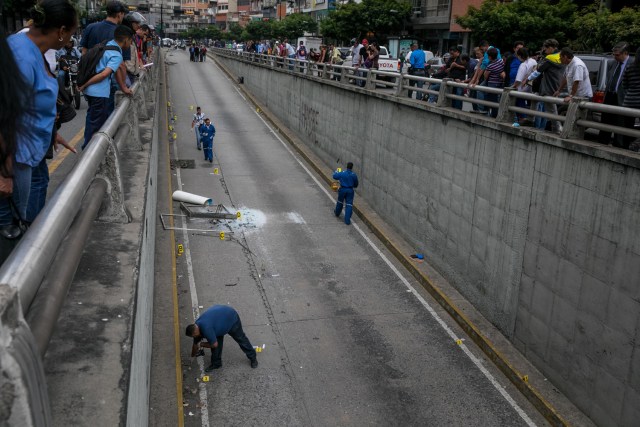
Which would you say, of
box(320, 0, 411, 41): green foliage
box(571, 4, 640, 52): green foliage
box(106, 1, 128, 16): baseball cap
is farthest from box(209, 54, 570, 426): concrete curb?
box(320, 0, 411, 41): green foliage

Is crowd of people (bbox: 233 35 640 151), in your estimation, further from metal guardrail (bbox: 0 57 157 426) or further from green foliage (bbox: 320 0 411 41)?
green foliage (bbox: 320 0 411 41)

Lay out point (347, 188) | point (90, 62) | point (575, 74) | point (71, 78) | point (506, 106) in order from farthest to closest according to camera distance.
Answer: point (71, 78), point (347, 188), point (506, 106), point (575, 74), point (90, 62)

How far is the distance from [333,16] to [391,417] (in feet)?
156

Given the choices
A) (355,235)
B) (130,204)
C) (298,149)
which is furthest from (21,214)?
(298,149)

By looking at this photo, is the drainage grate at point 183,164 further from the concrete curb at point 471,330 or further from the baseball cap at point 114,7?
the baseball cap at point 114,7

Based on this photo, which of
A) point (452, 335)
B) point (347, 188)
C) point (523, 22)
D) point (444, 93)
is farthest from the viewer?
point (523, 22)

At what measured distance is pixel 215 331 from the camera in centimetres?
1052

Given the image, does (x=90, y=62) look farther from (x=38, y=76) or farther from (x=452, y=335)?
(x=452, y=335)

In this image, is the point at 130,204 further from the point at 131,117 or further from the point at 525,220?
the point at 525,220

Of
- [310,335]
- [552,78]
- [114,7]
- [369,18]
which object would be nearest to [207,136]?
[310,335]

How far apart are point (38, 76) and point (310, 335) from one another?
10.4m

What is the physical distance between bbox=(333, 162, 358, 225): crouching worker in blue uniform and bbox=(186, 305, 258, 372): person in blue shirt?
962cm

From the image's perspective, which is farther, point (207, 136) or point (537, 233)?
point (207, 136)

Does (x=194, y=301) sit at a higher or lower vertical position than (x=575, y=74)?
lower
